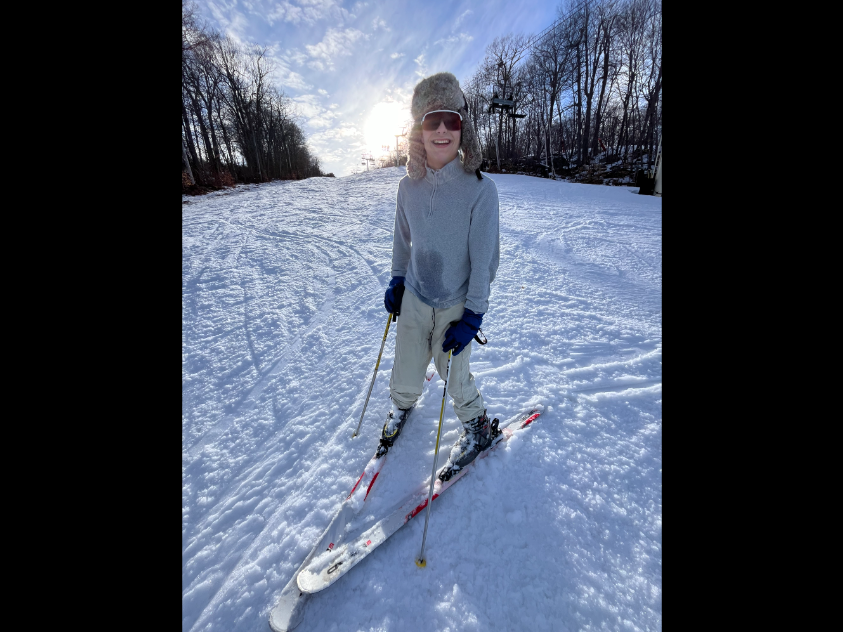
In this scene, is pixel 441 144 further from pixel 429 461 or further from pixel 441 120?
pixel 429 461

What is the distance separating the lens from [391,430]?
241cm

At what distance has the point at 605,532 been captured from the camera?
183 cm

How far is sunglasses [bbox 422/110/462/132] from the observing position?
1.71 metres

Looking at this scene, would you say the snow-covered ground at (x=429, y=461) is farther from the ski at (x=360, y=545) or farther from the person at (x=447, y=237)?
the person at (x=447, y=237)

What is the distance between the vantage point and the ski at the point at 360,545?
163 cm

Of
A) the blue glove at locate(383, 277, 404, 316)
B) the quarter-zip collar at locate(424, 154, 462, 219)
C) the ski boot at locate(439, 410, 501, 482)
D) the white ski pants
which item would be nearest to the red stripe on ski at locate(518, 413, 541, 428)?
the ski boot at locate(439, 410, 501, 482)

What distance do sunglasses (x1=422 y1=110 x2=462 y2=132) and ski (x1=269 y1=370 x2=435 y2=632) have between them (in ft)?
6.99

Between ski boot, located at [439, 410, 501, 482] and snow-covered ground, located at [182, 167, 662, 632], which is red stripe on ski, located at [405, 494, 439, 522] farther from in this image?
ski boot, located at [439, 410, 501, 482]

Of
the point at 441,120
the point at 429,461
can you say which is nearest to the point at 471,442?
the point at 429,461

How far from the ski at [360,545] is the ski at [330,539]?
41 millimetres

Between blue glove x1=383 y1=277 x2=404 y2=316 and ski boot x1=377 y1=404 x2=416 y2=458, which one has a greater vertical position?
blue glove x1=383 y1=277 x2=404 y2=316

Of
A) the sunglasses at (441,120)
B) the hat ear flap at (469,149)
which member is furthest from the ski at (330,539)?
the sunglasses at (441,120)
